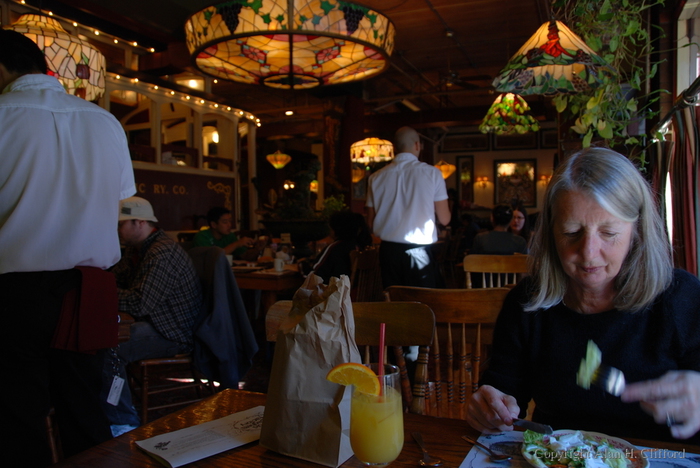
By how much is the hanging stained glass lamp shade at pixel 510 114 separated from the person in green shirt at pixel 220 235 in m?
3.26

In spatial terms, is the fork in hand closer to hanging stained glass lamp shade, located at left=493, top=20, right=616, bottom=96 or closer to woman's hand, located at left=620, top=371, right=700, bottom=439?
woman's hand, located at left=620, top=371, right=700, bottom=439

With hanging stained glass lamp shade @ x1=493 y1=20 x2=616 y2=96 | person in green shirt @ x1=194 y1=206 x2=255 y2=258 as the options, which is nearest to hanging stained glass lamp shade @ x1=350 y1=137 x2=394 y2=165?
person in green shirt @ x1=194 y1=206 x2=255 y2=258

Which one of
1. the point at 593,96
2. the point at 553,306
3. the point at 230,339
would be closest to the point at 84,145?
the point at 230,339

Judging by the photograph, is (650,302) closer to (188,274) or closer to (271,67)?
(188,274)

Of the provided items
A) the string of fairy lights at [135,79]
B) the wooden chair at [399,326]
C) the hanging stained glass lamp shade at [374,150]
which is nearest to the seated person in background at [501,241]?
the wooden chair at [399,326]

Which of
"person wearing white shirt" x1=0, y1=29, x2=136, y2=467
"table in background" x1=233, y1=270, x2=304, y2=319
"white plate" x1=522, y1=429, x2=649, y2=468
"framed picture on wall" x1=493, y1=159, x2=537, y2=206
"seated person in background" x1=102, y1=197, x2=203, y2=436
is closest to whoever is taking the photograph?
"white plate" x1=522, y1=429, x2=649, y2=468

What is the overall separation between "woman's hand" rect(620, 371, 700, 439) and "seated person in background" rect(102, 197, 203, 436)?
224cm

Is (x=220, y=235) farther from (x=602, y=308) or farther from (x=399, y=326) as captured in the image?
(x=602, y=308)

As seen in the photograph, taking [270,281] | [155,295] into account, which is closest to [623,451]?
[155,295]

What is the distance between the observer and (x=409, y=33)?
7336 millimetres

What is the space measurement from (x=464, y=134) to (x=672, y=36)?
40.8 feet

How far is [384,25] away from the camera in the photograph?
118 inches

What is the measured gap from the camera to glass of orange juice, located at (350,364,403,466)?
81 cm

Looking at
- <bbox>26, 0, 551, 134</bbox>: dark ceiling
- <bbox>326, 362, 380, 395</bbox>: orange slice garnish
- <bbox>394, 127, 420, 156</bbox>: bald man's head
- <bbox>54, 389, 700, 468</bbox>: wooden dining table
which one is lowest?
<bbox>54, 389, 700, 468</bbox>: wooden dining table
